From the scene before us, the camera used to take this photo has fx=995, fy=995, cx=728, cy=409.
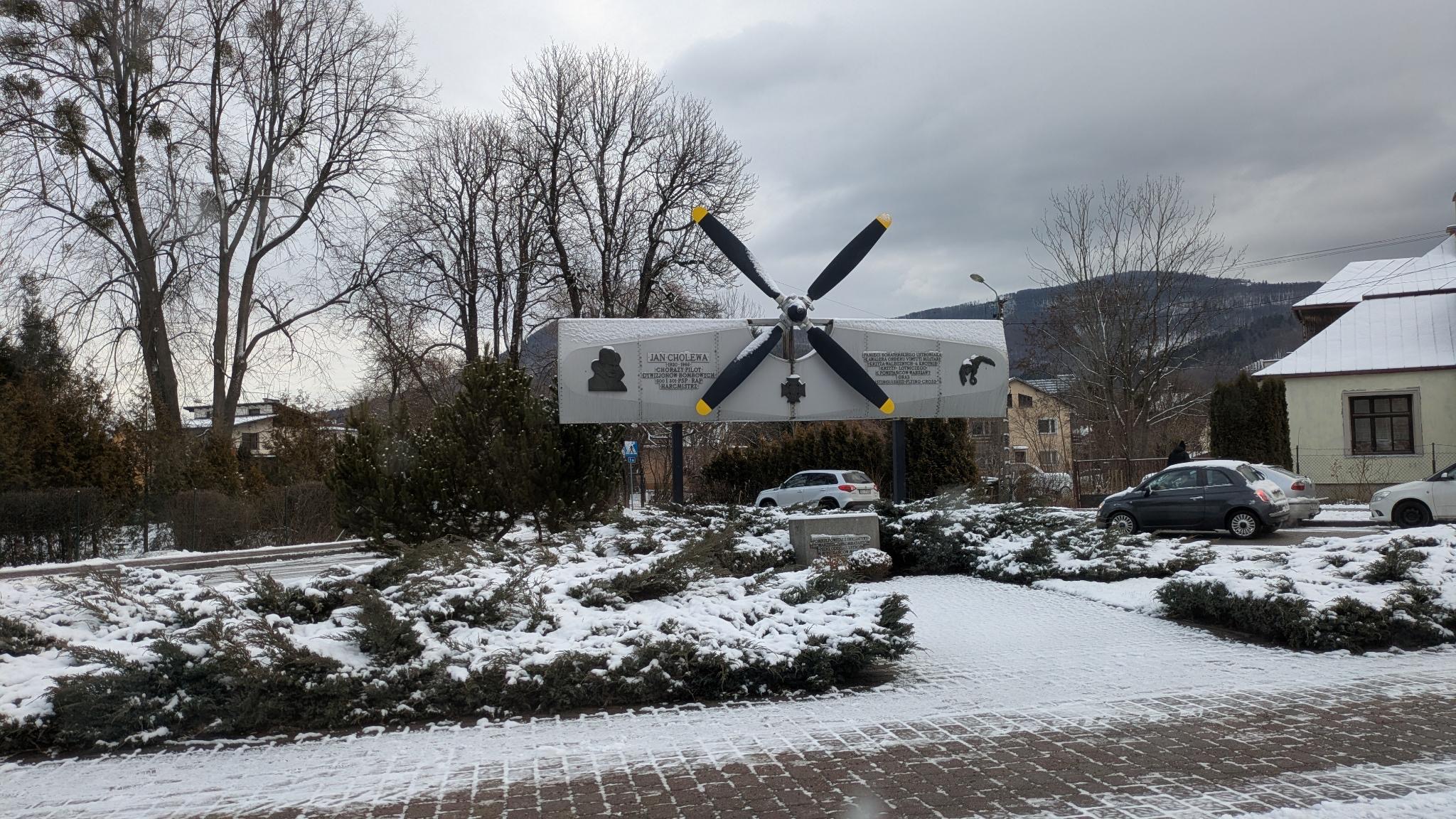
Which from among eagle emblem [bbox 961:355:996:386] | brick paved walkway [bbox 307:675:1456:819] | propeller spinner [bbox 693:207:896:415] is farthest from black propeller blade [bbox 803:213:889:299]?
brick paved walkway [bbox 307:675:1456:819]

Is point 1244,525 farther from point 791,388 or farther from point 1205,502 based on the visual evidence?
point 791,388

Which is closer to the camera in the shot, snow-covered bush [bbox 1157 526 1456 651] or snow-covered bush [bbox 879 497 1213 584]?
snow-covered bush [bbox 1157 526 1456 651]

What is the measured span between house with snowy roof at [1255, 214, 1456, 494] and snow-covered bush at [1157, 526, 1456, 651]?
1993 centimetres

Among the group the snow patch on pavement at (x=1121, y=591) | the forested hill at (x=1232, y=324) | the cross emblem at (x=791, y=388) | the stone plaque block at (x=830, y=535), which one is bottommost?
the snow patch on pavement at (x=1121, y=591)

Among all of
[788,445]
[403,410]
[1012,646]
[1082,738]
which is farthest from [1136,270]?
[1082,738]

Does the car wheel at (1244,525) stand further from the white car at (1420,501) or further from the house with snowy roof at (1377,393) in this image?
the house with snowy roof at (1377,393)

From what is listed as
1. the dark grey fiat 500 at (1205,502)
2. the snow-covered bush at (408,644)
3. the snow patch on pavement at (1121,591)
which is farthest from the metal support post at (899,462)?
the snow-covered bush at (408,644)

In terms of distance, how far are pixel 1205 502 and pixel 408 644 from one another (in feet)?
53.3

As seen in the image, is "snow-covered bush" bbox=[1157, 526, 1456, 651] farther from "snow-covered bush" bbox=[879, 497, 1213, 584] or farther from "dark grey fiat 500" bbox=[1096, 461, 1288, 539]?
"dark grey fiat 500" bbox=[1096, 461, 1288, 539]

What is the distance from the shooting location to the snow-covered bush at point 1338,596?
8.47m

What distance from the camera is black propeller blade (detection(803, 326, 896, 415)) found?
1759cm

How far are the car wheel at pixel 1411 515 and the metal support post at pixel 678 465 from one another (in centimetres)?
1372

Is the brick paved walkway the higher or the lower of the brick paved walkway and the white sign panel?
the lower

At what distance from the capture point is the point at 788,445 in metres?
33.5
